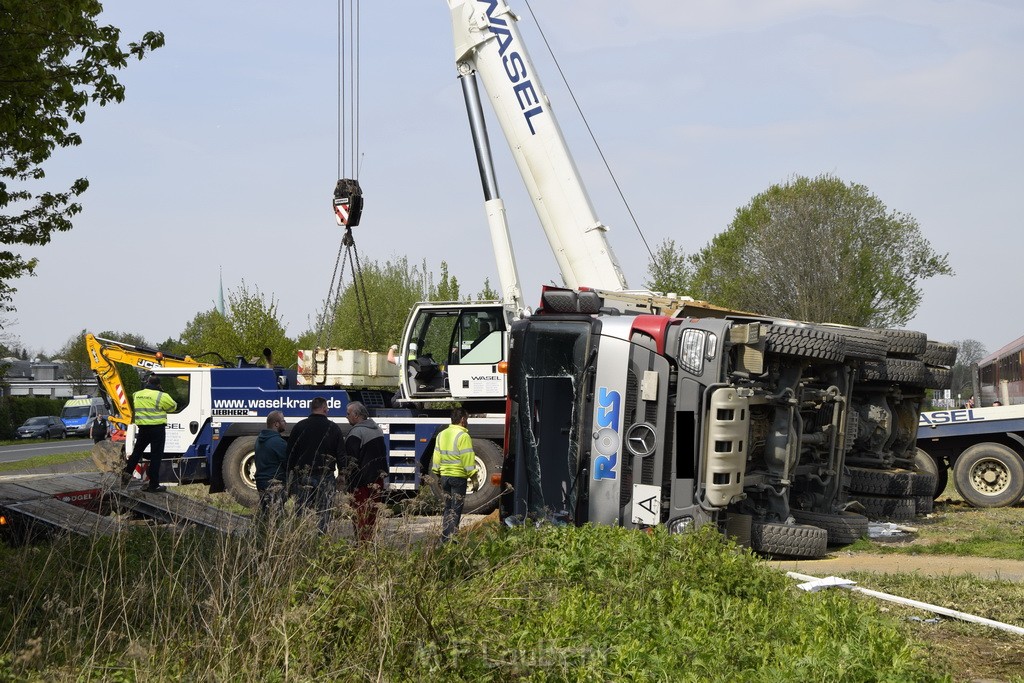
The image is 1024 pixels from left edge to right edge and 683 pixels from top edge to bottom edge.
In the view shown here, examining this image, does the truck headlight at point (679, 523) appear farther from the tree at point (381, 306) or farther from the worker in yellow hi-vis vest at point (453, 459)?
the tree at point (381, 306)

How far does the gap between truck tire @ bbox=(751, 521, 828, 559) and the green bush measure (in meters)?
2.78

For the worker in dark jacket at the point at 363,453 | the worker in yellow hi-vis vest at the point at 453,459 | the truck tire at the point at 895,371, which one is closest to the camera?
the worker in dark jacket at the point at 363,453

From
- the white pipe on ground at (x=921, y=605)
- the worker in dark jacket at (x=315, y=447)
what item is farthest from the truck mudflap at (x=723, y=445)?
the worker in dark jacket at (x=315, y=447)

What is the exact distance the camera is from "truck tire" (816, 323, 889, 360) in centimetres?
1062

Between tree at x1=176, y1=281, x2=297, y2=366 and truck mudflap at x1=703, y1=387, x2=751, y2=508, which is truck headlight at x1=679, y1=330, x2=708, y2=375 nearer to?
truck mudflap at x1=703, y1=387, x2=751, y2=508

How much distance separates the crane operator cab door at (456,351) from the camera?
14.3 m

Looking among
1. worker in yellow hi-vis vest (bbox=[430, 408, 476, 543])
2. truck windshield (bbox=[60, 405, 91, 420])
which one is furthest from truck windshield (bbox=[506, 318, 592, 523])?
truck windshield (bbox=[60, 405, 91, 420])

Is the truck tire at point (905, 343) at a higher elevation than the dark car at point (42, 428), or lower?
higher

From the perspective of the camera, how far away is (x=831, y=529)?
423 inches

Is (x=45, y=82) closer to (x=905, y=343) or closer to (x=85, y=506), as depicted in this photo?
(x=85, y=506)

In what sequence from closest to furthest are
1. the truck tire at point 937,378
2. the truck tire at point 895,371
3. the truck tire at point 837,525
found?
1. the truck tire at point 837,525
2. the truck tire at point 895,371
3. the truck tire at point 937,378

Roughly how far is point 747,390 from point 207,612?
533cm

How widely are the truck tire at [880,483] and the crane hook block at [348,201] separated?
7.31 meters

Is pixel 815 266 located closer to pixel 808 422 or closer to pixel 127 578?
pixel 808 422
